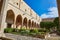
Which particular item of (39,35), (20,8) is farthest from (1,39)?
(20,8)

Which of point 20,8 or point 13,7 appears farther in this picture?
point 20,8

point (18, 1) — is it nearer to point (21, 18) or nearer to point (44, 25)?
point (21, 18)

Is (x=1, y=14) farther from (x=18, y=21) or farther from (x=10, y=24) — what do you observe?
(x=18, y=21)

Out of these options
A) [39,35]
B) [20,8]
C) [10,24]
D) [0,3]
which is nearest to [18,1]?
[20,8]

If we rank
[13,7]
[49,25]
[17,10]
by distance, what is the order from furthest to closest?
1. [49,25]
2. [17,10]
3. [13,7]

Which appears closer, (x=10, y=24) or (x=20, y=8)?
(x=10, y=24)

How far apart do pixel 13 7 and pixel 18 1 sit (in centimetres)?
329

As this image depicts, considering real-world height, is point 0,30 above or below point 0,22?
below

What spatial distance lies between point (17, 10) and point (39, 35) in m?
12.3

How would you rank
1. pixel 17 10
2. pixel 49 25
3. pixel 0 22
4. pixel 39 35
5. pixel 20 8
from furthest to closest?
pixel 49 25 < pixel 20 8 < pixel 17 10 < pixel 39 35 < pixel 0 22

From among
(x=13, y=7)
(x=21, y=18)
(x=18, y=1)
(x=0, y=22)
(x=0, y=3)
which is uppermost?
(x=18, y=1)

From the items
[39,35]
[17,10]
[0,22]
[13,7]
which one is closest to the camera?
[0,22]

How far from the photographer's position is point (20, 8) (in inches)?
1009

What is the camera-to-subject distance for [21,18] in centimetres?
2633
